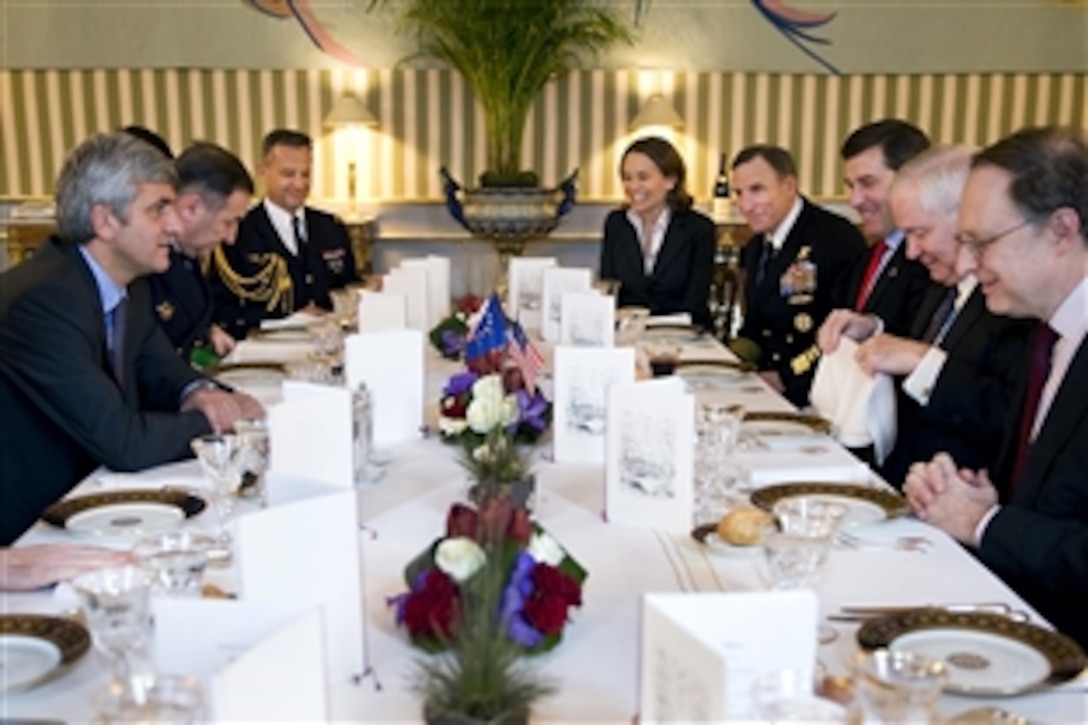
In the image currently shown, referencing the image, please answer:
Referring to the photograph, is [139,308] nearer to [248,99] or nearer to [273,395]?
[273,395]

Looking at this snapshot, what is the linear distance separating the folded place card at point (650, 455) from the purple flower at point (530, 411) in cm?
56

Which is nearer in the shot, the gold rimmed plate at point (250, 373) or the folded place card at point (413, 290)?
the gold rimmed plate at point (250, 373)

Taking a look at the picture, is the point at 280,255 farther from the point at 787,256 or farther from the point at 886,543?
the point at 886,543

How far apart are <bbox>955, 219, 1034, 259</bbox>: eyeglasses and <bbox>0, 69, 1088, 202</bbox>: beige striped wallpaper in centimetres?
696

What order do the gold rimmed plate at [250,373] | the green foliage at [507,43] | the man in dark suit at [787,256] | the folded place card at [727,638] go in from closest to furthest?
the folded place card at [727,638]
the gold rimmed plate at [250,373]
the man in dark suit at [787,256]
the green foliage at [507,43]

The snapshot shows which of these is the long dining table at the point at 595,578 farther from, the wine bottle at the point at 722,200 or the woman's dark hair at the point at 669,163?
the wine bottle at the point at 722,200

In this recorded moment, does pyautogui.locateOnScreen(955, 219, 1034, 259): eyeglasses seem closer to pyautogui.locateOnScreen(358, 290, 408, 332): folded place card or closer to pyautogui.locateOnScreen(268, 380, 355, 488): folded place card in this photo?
pyautogui.locateOnScreen(268, 380, 355, 488): folded place card

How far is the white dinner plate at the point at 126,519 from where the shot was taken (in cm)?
212

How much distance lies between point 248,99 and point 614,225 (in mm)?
4171

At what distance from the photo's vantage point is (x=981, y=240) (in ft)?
7.93

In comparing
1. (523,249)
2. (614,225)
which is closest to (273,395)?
(614,225)

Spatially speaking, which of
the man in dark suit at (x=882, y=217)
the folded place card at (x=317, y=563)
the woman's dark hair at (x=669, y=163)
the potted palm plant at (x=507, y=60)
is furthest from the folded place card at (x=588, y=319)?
the potted palm plant at (x=507, y=60)

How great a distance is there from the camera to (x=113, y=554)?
1.84 metres

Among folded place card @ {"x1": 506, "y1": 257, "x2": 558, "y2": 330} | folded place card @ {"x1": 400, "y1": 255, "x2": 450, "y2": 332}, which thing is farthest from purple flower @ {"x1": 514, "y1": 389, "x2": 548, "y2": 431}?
folded place card @ {"x1": 506, "y1": 257, "x2": 558, "y2": 330}
